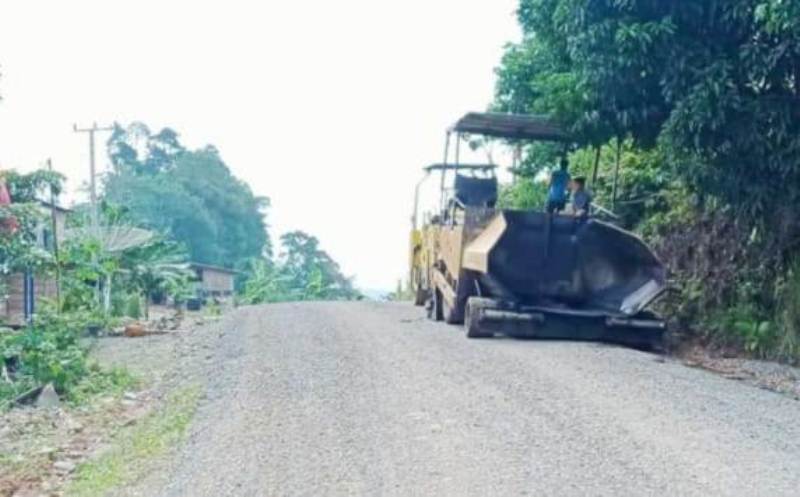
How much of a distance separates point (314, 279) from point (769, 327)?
27562 millimetres

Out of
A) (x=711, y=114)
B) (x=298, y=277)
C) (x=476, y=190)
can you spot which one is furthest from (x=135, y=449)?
(x=298, y=277)

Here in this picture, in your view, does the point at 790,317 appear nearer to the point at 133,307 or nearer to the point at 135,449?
the point at 135,449

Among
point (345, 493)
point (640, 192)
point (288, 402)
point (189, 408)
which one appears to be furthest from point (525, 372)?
point (640, 192)

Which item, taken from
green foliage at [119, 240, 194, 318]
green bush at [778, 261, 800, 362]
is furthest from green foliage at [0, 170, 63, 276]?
green foliage at [119, 240, 194, 318]

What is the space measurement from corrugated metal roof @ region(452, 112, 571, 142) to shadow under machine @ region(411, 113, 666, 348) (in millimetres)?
15

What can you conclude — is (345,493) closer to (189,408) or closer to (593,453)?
(593,453)

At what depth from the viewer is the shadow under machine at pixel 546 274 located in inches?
431

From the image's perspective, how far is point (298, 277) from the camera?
45125 millimetres

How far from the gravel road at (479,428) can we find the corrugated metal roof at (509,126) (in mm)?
4052

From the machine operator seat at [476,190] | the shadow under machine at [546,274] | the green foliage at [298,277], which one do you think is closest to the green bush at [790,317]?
the shadow under machine at [546,274]

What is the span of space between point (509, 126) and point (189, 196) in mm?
37443

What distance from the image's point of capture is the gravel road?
490 cm

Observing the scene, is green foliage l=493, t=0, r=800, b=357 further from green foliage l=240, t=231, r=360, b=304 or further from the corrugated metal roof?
green foliage l=240, t=231, r=360, b=304

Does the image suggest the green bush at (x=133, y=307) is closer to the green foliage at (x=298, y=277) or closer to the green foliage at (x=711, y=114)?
the green foliage at (x=298, y=277)
